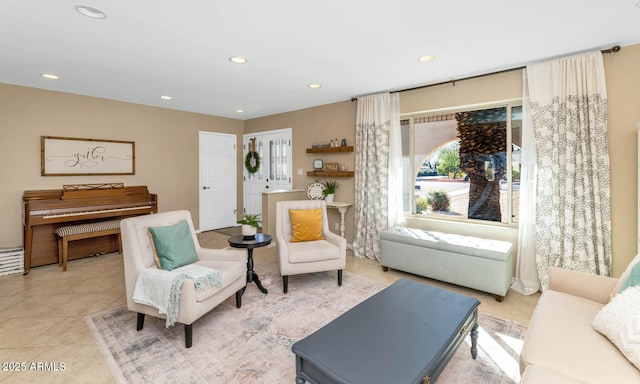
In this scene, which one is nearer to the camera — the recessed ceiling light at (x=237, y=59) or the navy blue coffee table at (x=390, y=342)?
the navy blue coffee table at (x=390, y=342)

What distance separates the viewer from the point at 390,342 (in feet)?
5.16

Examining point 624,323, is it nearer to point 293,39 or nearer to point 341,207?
point 293,39

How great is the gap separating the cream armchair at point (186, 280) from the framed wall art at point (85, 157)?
2781 mm

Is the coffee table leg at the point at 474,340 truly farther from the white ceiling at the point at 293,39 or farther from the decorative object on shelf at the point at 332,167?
the decorative object on shelf at the point at 332,167

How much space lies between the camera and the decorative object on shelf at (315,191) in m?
5.11

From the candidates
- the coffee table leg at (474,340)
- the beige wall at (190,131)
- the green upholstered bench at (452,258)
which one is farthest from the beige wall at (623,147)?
the coffee table leg at (474,340)

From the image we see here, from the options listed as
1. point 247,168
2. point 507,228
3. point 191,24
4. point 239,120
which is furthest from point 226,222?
point 507,228

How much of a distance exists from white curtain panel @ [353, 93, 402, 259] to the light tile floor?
0.42 meters

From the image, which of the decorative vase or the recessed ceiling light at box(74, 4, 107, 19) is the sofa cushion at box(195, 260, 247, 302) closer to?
the decorative vase

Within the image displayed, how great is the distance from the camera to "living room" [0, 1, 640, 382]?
8.86ft

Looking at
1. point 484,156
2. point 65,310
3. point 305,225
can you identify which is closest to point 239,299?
point 305,225

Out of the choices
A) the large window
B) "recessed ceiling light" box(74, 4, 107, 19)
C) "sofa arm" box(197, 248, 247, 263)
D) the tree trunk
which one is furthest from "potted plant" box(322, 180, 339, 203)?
"recessed ceiling light" box(74, 4, 107, 19)

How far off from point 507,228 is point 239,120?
5345mm

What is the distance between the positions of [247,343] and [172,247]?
1.01 metres
